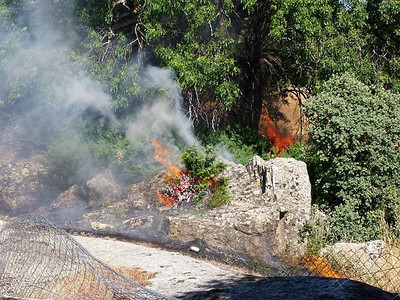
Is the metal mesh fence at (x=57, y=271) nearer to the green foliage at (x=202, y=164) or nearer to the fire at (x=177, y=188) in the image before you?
the green foliage at (x=202, y=164)

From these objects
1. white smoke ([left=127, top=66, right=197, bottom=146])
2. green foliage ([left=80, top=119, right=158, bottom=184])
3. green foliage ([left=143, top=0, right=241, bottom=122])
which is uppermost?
green foliage ([left=143, top=0, right=241, bottom=122])

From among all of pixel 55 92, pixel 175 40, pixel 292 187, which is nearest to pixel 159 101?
pixel 175 40

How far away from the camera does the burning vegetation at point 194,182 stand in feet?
34.4

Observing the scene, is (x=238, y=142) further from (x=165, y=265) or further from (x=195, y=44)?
(x=165, y=265)

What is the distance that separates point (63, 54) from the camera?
41.3ft

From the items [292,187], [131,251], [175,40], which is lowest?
[131,251]

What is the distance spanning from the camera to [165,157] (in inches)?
483

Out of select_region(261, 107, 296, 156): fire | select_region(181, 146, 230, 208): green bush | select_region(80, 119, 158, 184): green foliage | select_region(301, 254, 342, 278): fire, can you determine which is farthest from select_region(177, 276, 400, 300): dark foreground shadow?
select_region(261, 107, 296, 156): fire

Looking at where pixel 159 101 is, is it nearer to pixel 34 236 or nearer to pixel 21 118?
pixel 21 118

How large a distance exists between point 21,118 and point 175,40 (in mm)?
4168

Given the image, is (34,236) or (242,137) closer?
(34,236)

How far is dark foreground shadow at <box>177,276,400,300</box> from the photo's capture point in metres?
3.99

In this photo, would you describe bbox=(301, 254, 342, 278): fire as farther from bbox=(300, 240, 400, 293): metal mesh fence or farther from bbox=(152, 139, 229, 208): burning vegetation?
bbox=(152, 139, 229, 208): burning vegetation

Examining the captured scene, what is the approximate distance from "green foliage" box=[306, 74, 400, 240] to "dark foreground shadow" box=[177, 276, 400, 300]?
509 centimetres
